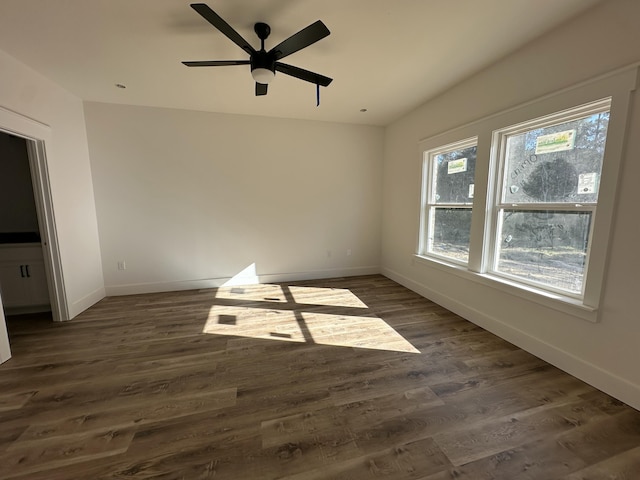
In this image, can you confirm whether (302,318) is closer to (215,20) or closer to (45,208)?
(215,20)

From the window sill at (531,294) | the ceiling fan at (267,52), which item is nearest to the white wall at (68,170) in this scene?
the ceiling fan at (267,52)

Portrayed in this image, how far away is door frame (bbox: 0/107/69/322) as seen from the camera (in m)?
2.68

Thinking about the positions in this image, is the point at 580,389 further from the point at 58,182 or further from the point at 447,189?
the point at 58,182

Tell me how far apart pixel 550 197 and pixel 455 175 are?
1.21 m

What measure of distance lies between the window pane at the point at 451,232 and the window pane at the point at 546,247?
47cm

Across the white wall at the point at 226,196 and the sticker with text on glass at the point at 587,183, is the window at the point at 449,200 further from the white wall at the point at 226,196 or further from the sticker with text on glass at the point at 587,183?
the white wall at the point at 226,196

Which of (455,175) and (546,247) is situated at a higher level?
(455,175)

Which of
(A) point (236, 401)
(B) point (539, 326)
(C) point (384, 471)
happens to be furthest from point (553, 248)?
(A) point (236, 401)

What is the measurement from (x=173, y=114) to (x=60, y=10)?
1945mm

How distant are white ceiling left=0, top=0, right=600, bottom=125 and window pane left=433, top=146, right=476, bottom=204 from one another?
2.75ft

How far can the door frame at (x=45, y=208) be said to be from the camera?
105 inches

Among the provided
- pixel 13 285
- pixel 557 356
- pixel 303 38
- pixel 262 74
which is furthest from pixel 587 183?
pixel 13 285

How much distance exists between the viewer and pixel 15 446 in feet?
4.79

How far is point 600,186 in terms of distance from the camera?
1874 millimetres
